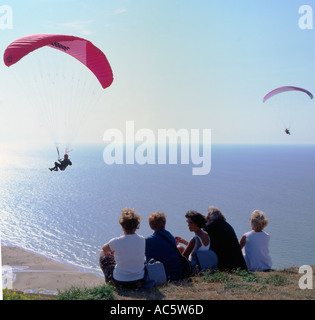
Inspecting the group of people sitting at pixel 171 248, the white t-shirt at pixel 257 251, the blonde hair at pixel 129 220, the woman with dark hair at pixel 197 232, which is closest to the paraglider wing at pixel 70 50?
the blonde hair at pixel 129 220

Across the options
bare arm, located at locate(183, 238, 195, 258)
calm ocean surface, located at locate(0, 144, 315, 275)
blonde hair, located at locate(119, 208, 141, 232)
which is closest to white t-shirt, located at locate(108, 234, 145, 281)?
blonde hair, located at locate(119, 208, 141, 232)

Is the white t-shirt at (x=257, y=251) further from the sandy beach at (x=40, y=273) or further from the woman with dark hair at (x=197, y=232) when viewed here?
the sandy beach at (x=40, y=273)

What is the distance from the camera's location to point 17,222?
197 feet

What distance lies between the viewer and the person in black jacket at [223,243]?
705 cm

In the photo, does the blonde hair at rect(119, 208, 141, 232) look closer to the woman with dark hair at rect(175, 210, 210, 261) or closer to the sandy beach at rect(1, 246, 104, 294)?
the woman with dark hair at rect(175, 210, 210, 261)

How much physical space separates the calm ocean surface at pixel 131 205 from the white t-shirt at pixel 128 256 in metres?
32.0

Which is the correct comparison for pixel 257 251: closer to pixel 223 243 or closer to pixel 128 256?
pixel 223 243

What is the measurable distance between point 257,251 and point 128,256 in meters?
3.18

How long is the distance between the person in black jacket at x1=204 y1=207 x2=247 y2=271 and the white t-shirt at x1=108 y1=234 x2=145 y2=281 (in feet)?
5.78

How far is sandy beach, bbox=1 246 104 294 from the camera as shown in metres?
28.2

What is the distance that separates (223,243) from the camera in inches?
278

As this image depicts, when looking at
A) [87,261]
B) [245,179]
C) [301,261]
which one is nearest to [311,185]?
[245,179]
